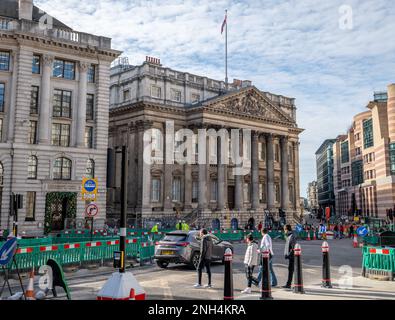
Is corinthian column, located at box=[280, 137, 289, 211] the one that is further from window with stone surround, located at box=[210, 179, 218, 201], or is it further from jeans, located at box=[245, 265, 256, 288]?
jeans, located at box=[245, 265, 256, 288]

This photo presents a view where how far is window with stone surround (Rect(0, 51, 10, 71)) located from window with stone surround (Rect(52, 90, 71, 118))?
4.46 m

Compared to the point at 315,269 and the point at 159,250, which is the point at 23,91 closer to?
the point at 159,250

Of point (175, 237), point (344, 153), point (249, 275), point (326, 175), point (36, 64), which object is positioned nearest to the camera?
point (249, 275)

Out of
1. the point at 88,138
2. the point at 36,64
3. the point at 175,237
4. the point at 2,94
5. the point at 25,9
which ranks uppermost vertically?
the point at 25,9

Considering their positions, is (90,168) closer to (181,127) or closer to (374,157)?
(181,127)

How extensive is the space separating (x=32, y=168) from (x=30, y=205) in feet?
10.4

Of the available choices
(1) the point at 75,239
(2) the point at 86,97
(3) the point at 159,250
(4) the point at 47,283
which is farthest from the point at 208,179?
(4) the point at 47,283

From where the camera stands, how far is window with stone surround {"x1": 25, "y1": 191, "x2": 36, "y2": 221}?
116ft

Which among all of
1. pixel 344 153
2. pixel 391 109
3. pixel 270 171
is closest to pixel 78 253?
pixel 270 171

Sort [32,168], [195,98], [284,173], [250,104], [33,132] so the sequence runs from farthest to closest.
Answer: [284,173], [250,104], [195,98], [33,132], [32,168]

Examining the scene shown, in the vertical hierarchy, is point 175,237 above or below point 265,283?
above

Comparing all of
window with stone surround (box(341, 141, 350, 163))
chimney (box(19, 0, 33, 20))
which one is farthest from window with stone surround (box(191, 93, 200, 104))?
window with stone surround (box(341, 141, 350, 163))

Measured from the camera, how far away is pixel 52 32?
37594 mm
